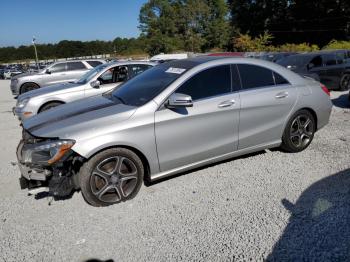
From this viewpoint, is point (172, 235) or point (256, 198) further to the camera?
point (256, 198)

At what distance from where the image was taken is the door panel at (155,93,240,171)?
3770 mm

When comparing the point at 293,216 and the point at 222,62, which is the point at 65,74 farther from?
the point at 293,216

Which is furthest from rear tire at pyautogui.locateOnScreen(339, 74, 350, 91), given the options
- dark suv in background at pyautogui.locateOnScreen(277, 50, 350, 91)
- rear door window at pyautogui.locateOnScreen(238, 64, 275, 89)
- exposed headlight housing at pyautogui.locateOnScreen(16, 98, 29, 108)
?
exposed headlight housing at pyautogui.locateOnScreen(16, 98, 29, 108)

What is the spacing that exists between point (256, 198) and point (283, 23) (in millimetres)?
47545

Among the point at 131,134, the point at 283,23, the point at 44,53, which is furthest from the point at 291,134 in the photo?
the point at 44,53

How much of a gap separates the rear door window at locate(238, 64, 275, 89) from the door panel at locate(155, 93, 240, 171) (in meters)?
0.34

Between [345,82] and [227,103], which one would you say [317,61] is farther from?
[227,103]

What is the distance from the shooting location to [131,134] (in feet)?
11.7

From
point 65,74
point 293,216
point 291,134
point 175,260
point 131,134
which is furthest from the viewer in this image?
point 65,74

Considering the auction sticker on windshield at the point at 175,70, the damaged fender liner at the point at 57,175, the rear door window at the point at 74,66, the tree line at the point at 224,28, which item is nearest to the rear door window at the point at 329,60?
the auction sticker on windshield at the point at 175,70

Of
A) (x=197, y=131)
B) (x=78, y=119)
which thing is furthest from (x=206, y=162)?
(x=78, y=119)

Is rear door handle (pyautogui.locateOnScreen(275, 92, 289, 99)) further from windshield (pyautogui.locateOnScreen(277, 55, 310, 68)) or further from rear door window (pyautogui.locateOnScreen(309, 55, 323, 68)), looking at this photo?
rear door window (pyautogui.locateOnScreen(309, 55, 323, 68))

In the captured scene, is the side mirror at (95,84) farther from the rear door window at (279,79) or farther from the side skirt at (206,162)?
the rear door window at (279,79)

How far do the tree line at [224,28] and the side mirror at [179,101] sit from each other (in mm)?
33746
